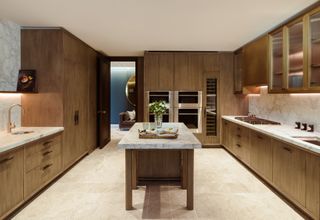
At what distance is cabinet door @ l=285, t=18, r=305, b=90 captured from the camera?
3.34m

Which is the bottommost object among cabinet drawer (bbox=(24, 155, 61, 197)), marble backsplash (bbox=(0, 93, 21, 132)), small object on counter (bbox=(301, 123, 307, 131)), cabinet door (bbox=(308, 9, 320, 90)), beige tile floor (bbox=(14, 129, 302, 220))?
beige tile floor (bbox=(14, 129, 302, 220))

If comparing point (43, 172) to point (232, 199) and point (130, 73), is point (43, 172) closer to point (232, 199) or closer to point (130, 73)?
point (232, 199)

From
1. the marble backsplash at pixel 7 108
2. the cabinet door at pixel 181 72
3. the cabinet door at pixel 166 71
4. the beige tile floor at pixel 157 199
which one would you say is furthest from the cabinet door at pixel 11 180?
the cabinet door at pixel 181 72

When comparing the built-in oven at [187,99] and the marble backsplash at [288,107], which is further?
the built-in oven at [187,99]

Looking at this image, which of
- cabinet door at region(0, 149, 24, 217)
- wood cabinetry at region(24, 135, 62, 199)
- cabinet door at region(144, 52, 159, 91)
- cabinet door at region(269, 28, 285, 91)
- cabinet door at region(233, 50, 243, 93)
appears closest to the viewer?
cabinet door at region(0, 149, 24, 217)

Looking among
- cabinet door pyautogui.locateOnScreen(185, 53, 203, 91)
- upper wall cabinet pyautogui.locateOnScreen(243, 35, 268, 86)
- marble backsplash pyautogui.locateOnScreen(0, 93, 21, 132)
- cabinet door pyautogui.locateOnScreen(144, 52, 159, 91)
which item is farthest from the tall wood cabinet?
upper wall cabinet pyautogui.locateOnScreen(243, 35, 268, 86)

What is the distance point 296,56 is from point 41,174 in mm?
3790

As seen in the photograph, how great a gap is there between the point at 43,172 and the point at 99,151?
2695 millimetres

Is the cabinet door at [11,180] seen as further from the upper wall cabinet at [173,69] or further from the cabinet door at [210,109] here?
the cabinet door at [210,109]

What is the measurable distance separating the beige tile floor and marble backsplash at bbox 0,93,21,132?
1162mm

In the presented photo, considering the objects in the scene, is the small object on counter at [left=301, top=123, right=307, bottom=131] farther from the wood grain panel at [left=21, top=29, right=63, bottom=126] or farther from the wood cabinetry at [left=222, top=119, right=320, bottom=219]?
the wood grain panel at [left=21, top=29, right=63, bottom=126]

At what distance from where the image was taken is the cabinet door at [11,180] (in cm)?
265

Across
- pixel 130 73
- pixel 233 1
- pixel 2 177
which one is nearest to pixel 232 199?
pixel 233 1

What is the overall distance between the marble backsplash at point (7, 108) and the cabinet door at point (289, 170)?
3.85 m
